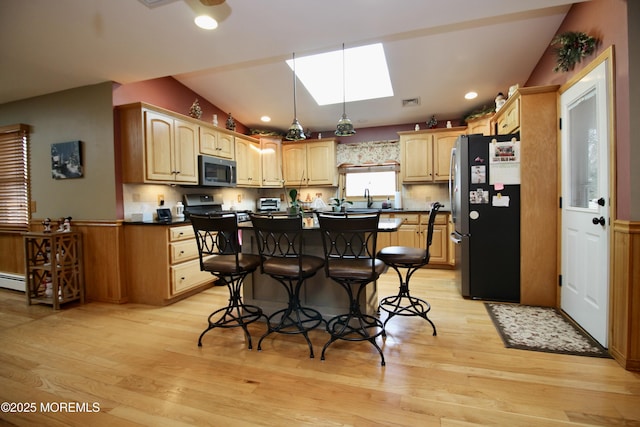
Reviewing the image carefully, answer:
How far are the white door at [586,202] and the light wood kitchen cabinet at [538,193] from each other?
13 cm

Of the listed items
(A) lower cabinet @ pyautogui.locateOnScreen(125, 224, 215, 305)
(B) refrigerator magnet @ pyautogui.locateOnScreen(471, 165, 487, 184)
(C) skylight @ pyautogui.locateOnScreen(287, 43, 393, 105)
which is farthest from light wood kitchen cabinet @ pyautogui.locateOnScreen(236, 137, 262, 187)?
(B) refrigerator magnet @ pyautogui.locateOnScreen(471, 165, 487, 184)

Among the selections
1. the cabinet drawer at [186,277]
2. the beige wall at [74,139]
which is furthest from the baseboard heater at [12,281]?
the cabinet drawer at [186,277]

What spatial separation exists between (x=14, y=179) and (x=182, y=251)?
8.81 feet

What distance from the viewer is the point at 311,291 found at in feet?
8.70

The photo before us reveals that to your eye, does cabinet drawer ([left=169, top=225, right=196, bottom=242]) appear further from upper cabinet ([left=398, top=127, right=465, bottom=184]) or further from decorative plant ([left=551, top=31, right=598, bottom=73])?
decorative plant ([left=551, top=31, right=598, bottom=73])

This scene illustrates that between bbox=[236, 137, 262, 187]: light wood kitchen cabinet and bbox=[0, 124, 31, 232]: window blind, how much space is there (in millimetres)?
2629

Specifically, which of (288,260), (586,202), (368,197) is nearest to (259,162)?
(368,197)

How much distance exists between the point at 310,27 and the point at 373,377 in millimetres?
2623

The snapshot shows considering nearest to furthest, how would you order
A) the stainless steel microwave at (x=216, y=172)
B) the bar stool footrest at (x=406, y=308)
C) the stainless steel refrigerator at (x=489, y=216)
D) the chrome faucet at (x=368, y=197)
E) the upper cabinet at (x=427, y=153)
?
the bar stool footrest at (x=406, y=308) → the stainless steel refrigerator at (x=489, y=216) → the stainless steel microwave at (x=216, y=172) → the upper cabinet at (x=427, y=153) → the chrome faucet at (x=368, y=197)

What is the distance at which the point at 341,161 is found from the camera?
562 cm

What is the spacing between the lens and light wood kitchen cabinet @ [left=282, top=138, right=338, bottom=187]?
5441mm

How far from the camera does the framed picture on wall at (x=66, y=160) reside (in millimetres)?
3371

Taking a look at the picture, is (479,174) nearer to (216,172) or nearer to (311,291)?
(311,291)

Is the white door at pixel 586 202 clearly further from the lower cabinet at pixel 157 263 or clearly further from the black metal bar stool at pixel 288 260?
the lower cabinet at pixel 157 263
